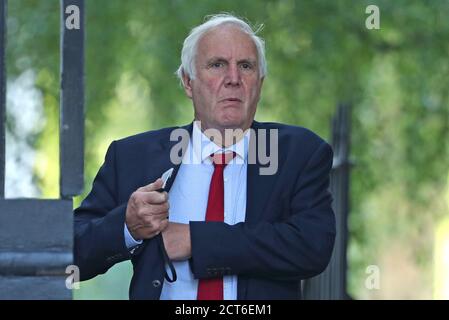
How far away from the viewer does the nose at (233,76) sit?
3541 millimetres

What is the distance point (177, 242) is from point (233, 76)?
470 millimetres

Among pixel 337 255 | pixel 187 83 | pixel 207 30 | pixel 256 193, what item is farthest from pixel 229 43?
pixel 337 255

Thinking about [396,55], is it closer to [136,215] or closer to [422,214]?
[422,214]

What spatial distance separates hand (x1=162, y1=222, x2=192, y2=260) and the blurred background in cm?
622

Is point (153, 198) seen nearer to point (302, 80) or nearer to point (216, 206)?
point (216, 206)

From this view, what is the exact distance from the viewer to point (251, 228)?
11.3 ft

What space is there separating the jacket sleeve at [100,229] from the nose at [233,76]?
402mm

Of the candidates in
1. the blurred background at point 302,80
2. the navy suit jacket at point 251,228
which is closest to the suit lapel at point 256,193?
the navy suit jacket at point 251,228

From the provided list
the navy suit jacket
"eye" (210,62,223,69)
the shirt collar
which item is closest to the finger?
the navy suit jacket

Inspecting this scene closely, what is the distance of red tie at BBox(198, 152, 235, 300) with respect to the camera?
343 cm

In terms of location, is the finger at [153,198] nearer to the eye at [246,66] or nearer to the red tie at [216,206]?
the red tie at [216,206]

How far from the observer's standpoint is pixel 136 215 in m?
3.38

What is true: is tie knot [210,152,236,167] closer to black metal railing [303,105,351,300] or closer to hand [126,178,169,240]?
hand [126,178,169,240]
